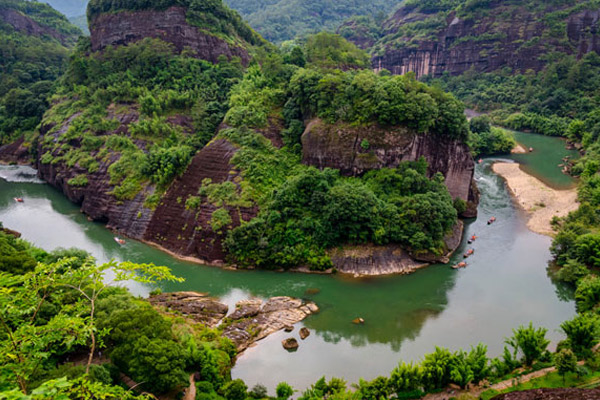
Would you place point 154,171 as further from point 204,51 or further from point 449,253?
point 449,253

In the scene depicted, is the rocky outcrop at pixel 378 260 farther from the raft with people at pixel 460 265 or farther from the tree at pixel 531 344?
the tree at pixel 531 344

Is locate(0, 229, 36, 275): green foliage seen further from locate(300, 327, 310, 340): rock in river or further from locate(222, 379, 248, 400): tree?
locate(300, 327, 310, 340): rock in river

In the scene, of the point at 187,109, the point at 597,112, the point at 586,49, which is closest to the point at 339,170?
the point at 187,109

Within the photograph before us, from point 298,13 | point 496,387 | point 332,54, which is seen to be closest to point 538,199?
point 332,54

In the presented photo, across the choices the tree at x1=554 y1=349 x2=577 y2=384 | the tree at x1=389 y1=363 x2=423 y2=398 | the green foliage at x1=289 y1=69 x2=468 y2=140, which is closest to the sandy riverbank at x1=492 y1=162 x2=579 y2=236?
the green foliage at x1=289 y1=69 x2=468 y2=140

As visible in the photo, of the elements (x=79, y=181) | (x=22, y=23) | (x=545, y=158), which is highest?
(x=22, y=23)

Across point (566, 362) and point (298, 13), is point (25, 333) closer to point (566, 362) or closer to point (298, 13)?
point (566, 362)
